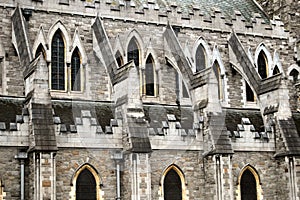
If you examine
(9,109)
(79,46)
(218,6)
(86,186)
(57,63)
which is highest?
(218,6)

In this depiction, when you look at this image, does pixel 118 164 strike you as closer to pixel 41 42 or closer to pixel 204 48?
pixel 41 42

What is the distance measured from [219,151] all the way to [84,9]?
9.90 metres

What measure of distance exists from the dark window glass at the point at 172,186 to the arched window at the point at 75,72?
648cm

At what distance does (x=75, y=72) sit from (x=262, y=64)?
1147cm

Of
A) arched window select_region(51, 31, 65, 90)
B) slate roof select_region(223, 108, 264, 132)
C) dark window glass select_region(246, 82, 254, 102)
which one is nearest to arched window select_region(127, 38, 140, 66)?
arched window select_region(51, 31, 65, 90)

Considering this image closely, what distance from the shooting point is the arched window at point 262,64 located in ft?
117

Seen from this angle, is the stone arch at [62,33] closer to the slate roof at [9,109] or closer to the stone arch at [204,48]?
the slate roof at [9,109]

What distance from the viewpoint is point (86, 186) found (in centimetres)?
2523

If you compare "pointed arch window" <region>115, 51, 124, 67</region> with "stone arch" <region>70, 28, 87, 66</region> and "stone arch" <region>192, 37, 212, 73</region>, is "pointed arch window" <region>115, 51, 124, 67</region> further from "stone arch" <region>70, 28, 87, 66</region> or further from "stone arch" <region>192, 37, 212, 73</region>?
"stone arch" <region>192, 37, 212, 73</region>

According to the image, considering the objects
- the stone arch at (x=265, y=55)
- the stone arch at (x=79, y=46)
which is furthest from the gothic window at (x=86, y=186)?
the stone arch at (x=265, y=55)

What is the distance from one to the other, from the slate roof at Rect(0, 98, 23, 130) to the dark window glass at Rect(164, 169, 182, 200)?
693 cm

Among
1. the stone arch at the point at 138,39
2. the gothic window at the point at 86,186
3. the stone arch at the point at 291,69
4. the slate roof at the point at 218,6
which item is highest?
the slate roof at the point at 218,6

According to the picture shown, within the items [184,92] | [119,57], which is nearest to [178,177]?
[184,92]

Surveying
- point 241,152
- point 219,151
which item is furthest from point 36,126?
point 241,152
